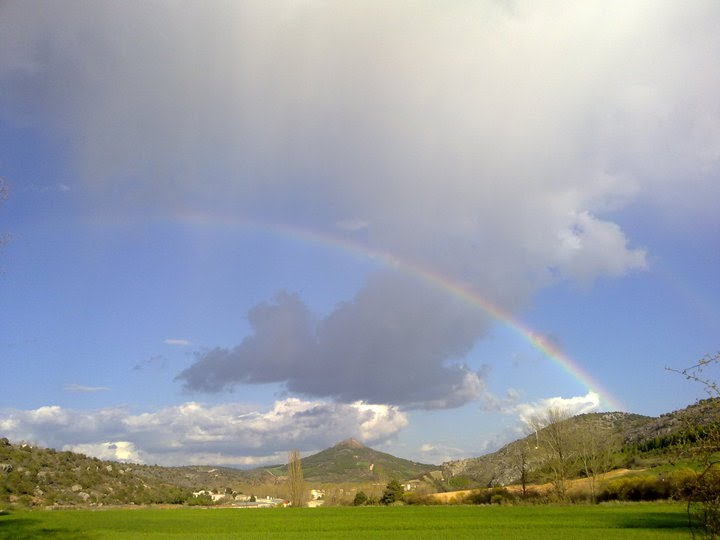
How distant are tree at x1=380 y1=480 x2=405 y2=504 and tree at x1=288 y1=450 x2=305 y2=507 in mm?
14735

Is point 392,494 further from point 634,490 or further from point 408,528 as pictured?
point 408,528

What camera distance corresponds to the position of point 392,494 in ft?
294

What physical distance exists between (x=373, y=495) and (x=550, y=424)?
3204 cm

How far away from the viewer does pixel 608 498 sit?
2692 inches

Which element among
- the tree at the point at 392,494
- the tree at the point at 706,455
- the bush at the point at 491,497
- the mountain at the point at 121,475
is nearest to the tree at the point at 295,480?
the mountain at the point at 121,475

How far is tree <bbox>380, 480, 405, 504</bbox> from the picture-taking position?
89062 millimetres

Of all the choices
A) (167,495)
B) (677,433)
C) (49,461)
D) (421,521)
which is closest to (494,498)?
(421,521)

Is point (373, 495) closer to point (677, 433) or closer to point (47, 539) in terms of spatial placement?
point (47, 539)

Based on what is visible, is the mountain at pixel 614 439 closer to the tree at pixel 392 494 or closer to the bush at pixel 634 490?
the bush at pixel 634 490

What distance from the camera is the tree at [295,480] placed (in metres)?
97.6

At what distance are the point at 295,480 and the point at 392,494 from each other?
17.5 metres

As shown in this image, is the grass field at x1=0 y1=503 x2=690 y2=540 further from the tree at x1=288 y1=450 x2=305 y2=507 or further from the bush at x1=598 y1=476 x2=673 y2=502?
the tree at x1=288 y1=450 x2=305 y2=507

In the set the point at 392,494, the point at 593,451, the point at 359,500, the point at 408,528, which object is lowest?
the point at 359,500

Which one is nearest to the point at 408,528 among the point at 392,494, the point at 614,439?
the point at 392,494
